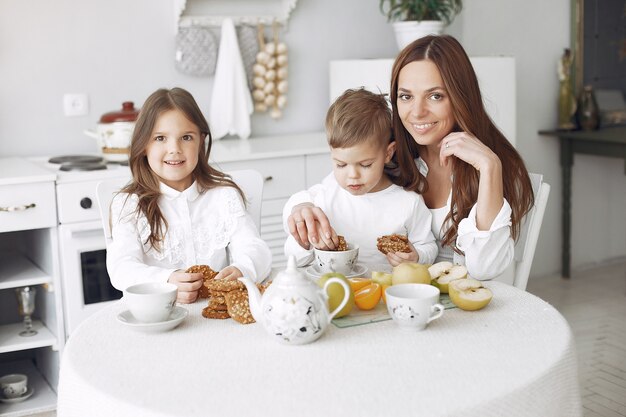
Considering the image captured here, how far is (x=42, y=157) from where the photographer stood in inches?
119

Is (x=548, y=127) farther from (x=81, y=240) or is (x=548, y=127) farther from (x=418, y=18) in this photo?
(x=81, y=240)

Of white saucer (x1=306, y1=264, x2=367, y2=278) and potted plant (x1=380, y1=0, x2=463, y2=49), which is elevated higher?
potted plant (x1=380, y1=0, x2=463, y2=49)

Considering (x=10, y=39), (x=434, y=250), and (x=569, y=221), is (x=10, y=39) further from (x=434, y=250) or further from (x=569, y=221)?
(x=569, y=221)

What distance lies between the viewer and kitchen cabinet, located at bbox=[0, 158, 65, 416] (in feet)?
8.28

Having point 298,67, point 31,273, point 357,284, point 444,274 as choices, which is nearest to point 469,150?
point 444,274

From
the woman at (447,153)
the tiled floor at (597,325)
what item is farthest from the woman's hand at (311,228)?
the tiled floor at (597,325)

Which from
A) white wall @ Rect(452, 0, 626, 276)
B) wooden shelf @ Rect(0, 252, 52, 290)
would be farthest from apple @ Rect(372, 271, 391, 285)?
white wall @ Rect(452, 0, 626, 276)

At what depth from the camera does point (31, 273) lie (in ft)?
8.95

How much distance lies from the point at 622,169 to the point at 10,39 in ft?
10.8

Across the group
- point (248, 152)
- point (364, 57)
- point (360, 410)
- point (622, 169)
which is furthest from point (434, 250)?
point (622, 169)

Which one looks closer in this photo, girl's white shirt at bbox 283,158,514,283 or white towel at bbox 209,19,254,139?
girl's white shirt at bbox 283,158,514,283

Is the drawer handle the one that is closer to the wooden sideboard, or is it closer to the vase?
the wooden sideboard

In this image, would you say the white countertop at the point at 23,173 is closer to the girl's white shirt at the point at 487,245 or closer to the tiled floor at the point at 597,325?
the tiled floor at the point at 597,325

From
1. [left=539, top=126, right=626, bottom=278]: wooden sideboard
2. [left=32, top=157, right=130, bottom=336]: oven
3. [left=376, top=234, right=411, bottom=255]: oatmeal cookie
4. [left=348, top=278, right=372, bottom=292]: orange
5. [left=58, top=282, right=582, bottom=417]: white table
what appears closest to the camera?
[left=58, top=282, right=582, bottom=417]: white table
